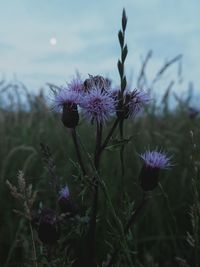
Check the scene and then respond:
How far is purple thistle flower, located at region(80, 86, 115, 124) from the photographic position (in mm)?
1159

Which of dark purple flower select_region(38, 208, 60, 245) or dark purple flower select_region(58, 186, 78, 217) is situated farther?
dark purple flower select_region(58, 186, 78, 217)

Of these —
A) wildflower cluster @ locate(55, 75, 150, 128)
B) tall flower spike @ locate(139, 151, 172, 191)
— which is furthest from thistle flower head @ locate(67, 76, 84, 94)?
tall flower spike @ locate(139, 151, 172, 191)

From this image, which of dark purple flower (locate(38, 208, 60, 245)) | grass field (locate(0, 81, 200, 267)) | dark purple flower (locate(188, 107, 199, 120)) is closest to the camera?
dark purple flower (locate(38, 208, 60, 245))

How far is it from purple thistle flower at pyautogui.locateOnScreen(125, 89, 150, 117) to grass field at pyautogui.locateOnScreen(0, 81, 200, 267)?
89mm

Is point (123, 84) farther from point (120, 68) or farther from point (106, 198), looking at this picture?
point (106, 198)

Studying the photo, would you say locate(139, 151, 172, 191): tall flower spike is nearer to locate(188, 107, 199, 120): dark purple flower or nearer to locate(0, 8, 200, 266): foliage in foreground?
locate(0, 8, 200, 266): foliage in foreground

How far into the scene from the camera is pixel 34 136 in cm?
374

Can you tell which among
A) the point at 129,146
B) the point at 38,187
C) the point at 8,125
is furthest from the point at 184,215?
the point at 8,125

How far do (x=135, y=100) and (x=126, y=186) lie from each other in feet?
5.71

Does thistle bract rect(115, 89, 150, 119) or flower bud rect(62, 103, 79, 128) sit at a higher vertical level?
thistle bract rect(115, 89, 150, 119)

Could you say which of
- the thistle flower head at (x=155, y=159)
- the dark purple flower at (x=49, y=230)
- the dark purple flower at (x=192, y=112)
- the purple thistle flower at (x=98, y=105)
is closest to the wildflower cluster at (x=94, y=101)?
the purple thistle flower at (x=98, y=105)

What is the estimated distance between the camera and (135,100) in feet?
4.01

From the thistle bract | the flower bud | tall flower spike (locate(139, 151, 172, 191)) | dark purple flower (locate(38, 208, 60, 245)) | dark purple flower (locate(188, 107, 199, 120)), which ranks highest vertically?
dark purple flower (locate(188, 107, 199, 120))

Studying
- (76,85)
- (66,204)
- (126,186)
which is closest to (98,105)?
(76,85)
